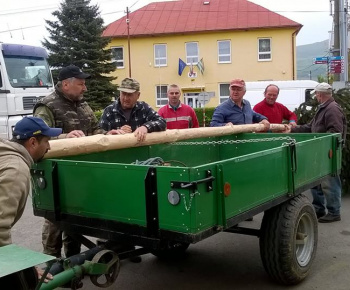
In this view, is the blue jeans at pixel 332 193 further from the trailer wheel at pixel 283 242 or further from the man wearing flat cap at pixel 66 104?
the man wearing flat cap at pixel 66 104

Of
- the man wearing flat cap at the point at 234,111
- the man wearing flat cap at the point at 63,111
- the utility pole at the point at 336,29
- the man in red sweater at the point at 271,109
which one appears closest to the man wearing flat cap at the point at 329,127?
the man wearing flat cap at the point at 234,111

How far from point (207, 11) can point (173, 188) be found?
3614 centimetres

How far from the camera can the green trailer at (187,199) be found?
3.05 m

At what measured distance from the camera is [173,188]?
301 centimetres

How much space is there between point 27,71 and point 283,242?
506 inches

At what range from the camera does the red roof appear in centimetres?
3497

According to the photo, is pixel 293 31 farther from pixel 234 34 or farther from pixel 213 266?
pixel 213 266

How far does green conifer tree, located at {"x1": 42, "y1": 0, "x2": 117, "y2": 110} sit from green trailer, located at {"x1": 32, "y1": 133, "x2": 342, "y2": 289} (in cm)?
2323

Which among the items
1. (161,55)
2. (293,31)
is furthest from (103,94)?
(293,31)

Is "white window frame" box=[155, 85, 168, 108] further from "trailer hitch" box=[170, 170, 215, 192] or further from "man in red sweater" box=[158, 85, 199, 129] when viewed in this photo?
"trailer hitch" box=[170, 170, 215, 192]

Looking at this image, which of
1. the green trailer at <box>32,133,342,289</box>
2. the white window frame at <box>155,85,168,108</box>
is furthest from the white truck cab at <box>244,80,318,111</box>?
the white window frame at <box>155,85,168,108</box>

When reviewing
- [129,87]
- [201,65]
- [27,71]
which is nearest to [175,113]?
[129,87]

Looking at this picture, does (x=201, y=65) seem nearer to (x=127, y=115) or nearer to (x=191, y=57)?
(x=191, y=57)

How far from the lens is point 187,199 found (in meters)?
2.96
